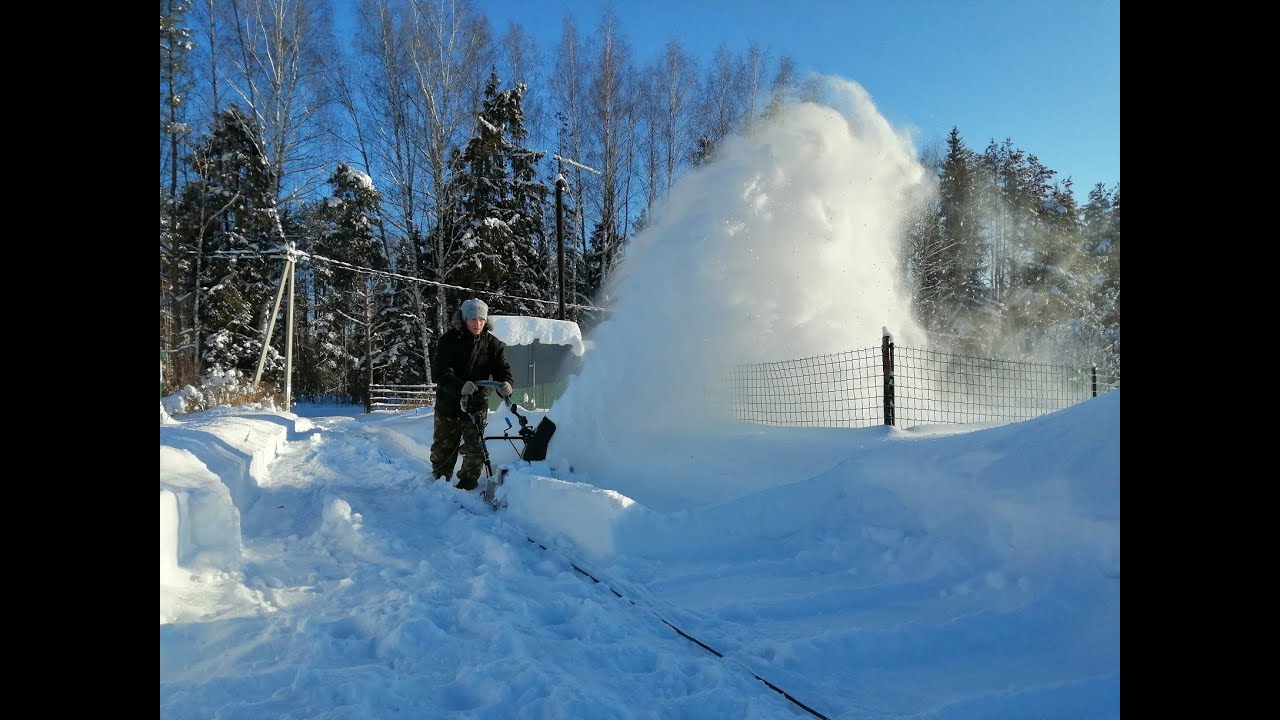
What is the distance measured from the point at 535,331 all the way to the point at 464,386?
13.0 meters

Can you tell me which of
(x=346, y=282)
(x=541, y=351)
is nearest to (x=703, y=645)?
(x=541, y=351)

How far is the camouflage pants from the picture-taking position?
20.9 feet

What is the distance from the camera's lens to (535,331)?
19.2m

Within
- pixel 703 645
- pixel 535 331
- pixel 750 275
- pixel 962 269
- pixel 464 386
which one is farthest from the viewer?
pixel 962 269

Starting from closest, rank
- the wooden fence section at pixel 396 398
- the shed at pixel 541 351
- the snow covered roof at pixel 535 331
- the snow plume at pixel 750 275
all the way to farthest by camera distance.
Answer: the snow plume at pixel 750 275, the snow covered roof at pixel 535 331, the shed at pixel 541 351, the wooden fence section at pixel 396 398

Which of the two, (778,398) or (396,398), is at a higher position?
(778,398)

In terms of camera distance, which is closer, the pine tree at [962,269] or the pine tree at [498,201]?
the pine tree at [498,201]

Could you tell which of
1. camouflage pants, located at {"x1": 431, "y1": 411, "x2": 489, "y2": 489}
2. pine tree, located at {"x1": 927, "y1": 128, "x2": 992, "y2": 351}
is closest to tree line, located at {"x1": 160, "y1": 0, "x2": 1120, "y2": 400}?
pine tree, located at {"x1": 927, "y1": 128, "x2": 992, "y2": 351}

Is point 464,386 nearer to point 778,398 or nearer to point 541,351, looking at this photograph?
point 778,398

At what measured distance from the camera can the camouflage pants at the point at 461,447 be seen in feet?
20.9

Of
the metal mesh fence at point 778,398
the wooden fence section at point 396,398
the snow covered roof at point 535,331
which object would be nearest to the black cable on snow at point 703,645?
the metal mesh fence at point 778,398

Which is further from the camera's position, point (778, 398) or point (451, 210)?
point (451, 210)

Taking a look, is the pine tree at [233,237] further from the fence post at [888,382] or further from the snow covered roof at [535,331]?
the fence post at [888,382]
